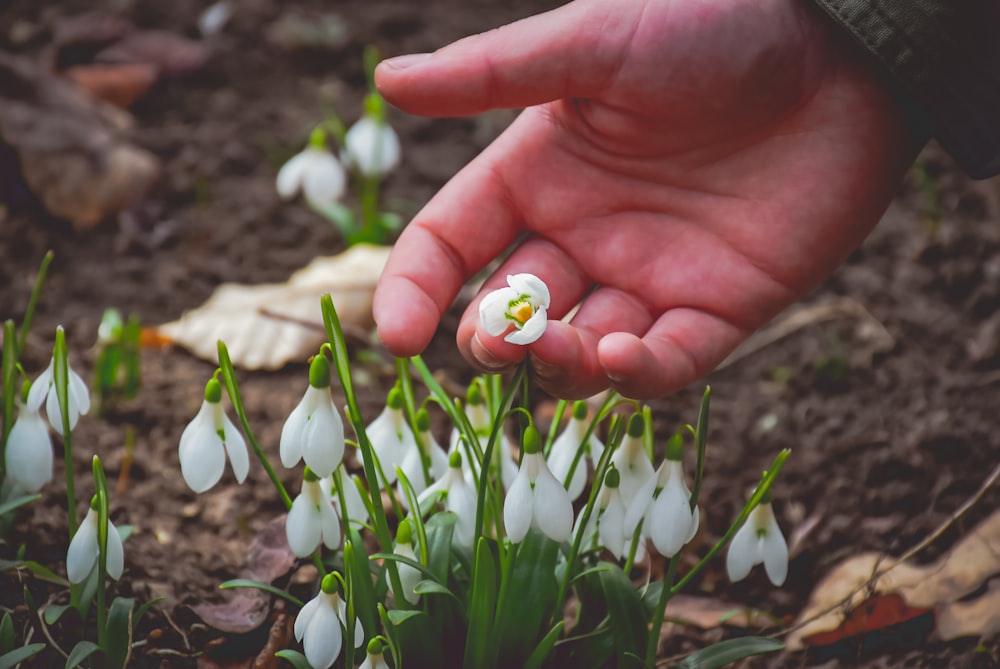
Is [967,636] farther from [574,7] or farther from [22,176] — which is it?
[22,176]

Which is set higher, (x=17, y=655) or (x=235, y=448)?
(x=235, y=448)

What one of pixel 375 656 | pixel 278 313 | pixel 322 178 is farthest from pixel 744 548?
pixel 322 178

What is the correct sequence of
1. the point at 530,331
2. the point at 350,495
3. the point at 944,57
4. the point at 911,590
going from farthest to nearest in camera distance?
the point at 911,590 < the point at 944,57 < the point at 350,495 < the point at 530,331

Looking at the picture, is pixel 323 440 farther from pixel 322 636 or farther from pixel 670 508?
pixel 670 508

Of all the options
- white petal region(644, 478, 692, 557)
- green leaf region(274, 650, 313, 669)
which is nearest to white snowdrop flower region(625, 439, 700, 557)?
white petal region(644, 478, 692, 557)

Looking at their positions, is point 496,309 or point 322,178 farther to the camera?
point 322,178

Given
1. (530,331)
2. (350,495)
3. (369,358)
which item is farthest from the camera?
(369,358)

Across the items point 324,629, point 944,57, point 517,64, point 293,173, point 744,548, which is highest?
point 944,57
